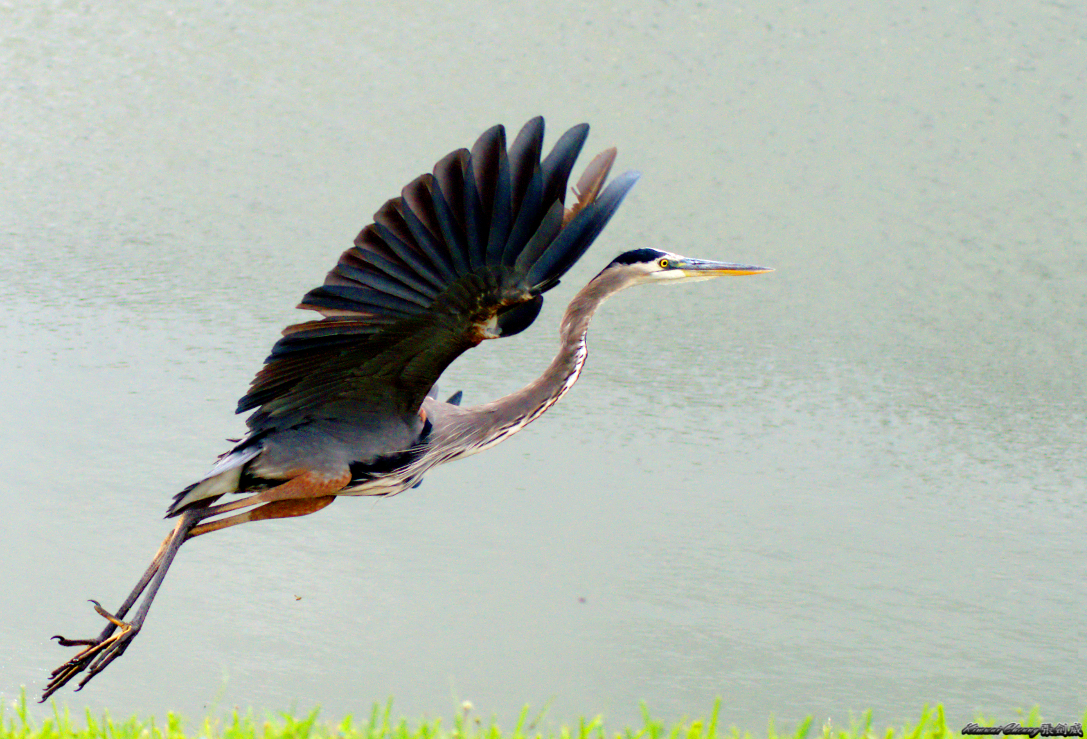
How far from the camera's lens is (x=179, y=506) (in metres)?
2.54

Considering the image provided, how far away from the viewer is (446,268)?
6.95ft

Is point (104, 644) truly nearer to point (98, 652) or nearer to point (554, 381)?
point (98, 652)

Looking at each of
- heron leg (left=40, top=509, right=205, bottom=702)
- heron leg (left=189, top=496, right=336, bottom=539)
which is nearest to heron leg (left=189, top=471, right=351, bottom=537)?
heron leg (left=189, top=496, right=336, bottom=539)

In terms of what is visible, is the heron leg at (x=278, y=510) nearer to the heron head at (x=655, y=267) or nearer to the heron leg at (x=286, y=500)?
the heron leg at (x=286, y=500)

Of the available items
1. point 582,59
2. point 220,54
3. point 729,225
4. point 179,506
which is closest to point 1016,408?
point 729,225

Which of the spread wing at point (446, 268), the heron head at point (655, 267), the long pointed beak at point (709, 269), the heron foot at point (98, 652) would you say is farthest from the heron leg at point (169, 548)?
the long pointed beak at point (709, 269)

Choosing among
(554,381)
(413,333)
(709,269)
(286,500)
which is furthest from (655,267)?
(286,500)

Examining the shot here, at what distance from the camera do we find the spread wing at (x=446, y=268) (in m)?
2.02

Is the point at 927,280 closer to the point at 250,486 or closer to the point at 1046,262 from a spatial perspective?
the point at 1046,262

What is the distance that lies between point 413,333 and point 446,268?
0.20 m

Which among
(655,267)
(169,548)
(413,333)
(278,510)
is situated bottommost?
(169,548)

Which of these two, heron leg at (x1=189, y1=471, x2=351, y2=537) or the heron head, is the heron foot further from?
the heron head

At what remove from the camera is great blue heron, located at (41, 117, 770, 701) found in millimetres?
2043

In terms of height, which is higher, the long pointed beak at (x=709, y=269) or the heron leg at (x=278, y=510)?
the long pointed beak at (x=709, y=269)
